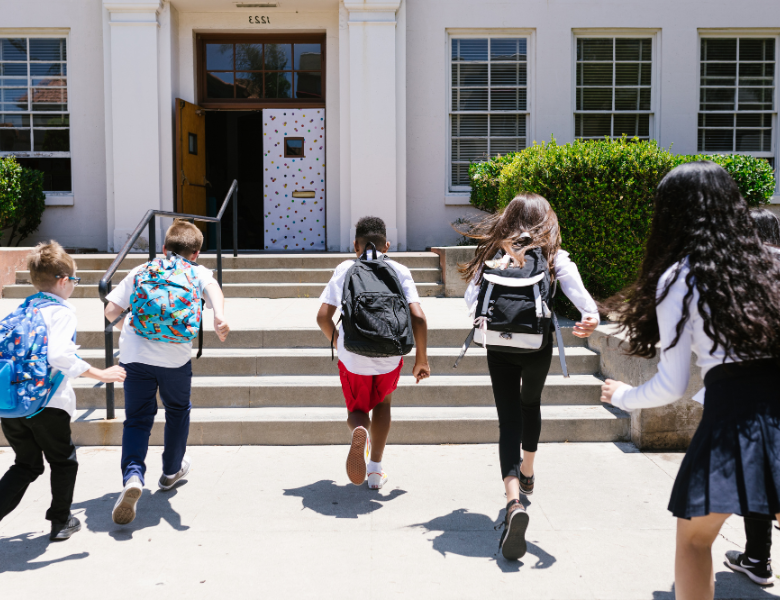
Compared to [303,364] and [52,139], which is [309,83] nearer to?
→ [52,139]

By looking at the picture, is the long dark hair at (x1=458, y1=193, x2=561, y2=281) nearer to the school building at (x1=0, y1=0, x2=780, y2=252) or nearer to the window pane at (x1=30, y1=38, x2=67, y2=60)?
the school building at (x1=0, y1=0, x2=780, y2=252)

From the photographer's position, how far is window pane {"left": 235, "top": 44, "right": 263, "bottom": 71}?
38.8 feet

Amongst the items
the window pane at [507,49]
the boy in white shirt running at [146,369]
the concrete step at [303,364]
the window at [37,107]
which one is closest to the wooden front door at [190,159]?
the window at [37,107]

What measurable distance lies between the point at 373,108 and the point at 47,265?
25.6 feet

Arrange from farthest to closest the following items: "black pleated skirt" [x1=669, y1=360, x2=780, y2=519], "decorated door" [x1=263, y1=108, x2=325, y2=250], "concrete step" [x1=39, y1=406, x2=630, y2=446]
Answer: "decorated door" [x1=263, y1=108, x2=325, y2=250] → "concrete step" [x1=39, y1=406, x2=630, y2=446] → "black pleated skirt" [x1=669, y1=360, x2=780, y2=519]

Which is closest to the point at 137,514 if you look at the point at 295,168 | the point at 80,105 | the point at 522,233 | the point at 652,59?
the point at 522,233

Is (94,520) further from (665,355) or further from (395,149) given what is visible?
(395,149)

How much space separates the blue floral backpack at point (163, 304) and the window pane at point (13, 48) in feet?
30.6

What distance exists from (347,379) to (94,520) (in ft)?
5.30

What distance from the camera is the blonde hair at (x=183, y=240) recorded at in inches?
165

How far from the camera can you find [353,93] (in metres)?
10.7

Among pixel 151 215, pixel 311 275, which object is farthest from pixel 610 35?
pixel 151 215

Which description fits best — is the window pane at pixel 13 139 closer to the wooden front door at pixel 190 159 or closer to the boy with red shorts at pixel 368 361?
the wooden front door at pixel 190 159

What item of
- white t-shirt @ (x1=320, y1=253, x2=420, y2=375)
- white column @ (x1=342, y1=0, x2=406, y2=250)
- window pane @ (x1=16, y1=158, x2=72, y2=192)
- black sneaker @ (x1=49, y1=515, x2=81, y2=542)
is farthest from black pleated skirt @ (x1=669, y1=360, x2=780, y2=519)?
window pane @ (x1=16, y1=158, x2=72, y2=192)
